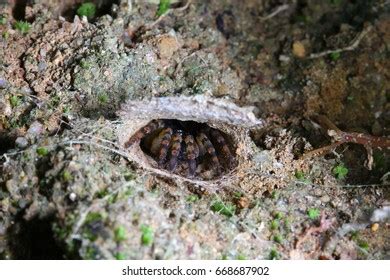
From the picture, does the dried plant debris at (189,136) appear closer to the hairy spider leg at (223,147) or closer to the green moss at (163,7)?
the hairy spider leg at (223,147)

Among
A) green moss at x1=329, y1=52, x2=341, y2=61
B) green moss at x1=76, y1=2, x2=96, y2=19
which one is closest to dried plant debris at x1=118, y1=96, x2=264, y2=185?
green moss at x1=329, y1=52, x2=341, y2=61

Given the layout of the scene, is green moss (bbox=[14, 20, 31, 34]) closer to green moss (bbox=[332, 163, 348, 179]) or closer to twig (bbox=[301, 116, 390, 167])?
Result: twig (bbox=[301, 116, 390, 167])

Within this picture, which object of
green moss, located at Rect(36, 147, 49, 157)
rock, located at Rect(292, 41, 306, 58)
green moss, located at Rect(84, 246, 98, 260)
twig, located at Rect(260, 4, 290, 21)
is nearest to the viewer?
green moss, located at Rect(84, 246, 98, 260)

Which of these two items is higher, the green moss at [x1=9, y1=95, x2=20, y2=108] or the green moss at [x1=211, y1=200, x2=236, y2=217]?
the green moss at [x1=9, y1=95, x2=20, y2=108]

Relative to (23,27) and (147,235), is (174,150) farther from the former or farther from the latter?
(23,27)

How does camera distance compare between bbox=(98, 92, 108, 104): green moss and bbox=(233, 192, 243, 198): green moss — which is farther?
bbox=(98, 92, 108, 104): green moss

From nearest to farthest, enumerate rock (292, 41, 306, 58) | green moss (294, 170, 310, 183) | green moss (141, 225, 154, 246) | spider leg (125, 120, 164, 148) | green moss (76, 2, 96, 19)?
green moss (141, 225, 154, 246)
green moss (294, 170, 310, 183)
spider leg (125, 120, 164, 148)
green moss (76, 2, 96, 19)
rock (292, 41, 306, 58)

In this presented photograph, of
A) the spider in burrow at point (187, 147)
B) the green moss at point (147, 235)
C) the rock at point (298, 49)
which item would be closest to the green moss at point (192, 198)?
the spider in burrow at point (187, 147)
